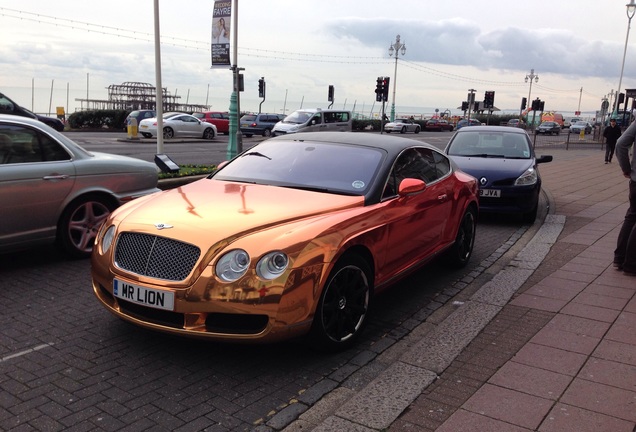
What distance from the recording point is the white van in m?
27.8

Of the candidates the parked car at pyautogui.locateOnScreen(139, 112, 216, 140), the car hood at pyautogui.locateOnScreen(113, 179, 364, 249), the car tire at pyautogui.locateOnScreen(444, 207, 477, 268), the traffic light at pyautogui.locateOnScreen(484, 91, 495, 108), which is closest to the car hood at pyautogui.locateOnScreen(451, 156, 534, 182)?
the car tire at pyautogui.locateOnScreen(444, 207, 477, 268)

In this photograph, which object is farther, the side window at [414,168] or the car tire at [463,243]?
the car tire at [463,243]

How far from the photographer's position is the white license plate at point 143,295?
3566 mm

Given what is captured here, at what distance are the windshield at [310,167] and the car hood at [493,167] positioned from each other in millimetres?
4714

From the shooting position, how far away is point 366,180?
4707mm

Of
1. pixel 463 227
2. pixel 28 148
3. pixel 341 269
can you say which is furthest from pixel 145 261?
pixel 463 227

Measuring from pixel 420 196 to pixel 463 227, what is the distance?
4.95ft

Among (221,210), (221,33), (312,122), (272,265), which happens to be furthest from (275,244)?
(312,122)

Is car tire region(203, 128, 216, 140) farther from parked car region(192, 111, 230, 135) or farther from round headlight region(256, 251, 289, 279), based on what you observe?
round headlight region(256, 251, 289, 279)

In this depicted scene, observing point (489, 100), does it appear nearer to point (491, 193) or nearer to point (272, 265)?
point (491, 193)

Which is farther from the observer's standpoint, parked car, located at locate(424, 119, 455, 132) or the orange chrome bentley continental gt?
parked car, located at locate(424, 119, 455, 132)

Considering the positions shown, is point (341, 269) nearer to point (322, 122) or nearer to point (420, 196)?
Answer: point (420, 196)

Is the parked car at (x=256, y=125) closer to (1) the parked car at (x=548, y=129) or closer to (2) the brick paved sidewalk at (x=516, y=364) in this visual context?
(2) the brick paved sidewalk at (x=516, y=364)

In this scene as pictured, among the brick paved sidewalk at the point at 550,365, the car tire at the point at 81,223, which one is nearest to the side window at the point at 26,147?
the car tire at the point at 81,223
